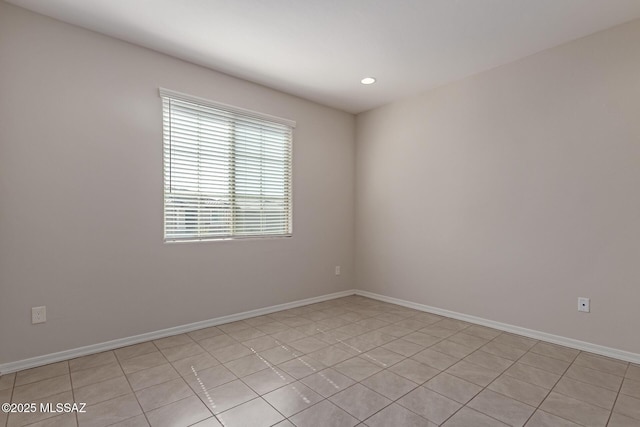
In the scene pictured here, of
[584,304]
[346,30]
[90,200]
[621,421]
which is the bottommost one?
[621,421]

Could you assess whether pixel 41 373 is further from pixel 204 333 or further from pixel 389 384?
pixel 389 384

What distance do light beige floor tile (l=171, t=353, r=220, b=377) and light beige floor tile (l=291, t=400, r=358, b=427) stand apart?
928 mm

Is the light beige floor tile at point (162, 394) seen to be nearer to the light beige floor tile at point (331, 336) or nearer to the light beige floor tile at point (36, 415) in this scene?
the light beige floor tile at point (36, 415)

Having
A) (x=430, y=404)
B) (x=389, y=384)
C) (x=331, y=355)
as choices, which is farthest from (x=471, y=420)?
(x=331, y=355)

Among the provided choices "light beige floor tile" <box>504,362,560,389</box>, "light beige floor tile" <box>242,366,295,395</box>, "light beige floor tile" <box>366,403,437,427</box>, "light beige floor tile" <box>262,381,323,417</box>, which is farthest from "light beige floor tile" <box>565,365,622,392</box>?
"light beige floor tile" <box>242,366,295,395</box>

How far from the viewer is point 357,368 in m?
2.41

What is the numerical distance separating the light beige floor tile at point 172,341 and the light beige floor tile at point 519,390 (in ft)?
8.02

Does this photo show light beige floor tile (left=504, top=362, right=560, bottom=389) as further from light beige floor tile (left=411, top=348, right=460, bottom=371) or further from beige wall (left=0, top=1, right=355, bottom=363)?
beige wall (left=0, top=1, right=355, bottom=363)

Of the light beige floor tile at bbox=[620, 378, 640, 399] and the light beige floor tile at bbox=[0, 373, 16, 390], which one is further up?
the light beige floor tile at bbox=[0, 373, 16, 390]

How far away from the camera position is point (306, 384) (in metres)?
2.17

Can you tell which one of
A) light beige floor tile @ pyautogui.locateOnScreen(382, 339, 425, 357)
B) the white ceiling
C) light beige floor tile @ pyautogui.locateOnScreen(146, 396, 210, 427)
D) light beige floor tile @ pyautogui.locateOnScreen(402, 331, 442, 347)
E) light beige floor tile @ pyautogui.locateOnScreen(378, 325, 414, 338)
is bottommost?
light beige floor tile @ pyautogui.locateOnScreen(402, 331, 442, 347)

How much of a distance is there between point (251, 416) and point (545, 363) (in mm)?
2207

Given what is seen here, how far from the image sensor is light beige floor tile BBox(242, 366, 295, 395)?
6.95ft

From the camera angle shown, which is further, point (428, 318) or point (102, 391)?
point (428, 318)
